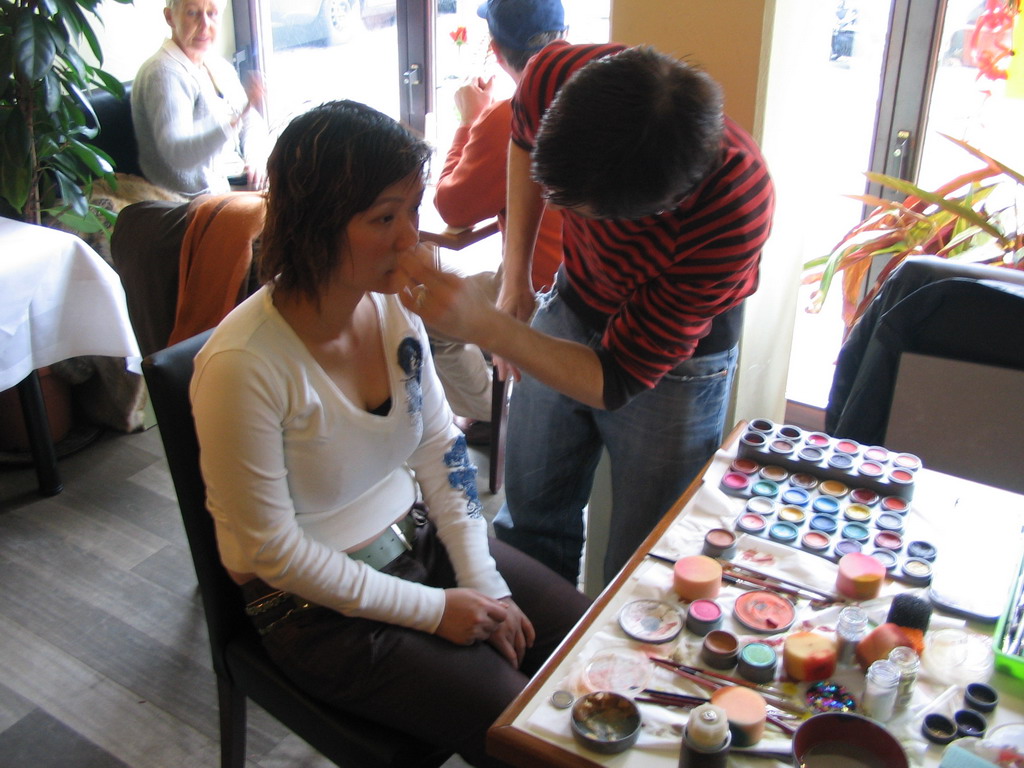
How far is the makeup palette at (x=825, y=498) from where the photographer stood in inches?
42.0

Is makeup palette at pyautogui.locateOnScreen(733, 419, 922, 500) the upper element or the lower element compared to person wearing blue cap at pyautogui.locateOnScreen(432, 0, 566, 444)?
lower

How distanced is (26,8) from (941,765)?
2665 mm

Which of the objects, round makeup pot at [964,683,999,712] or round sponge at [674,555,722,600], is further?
round sponge at [674,555,722,600]

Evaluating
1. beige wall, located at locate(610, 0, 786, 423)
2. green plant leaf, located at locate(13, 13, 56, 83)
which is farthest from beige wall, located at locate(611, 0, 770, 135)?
→ green plant leaf, located at locate(13, 13, 56, 83)

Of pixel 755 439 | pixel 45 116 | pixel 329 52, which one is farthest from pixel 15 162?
pixel 755 439

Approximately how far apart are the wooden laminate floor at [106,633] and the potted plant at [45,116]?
759 millimetres

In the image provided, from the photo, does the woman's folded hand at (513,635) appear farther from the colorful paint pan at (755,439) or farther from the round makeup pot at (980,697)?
the round makeup pot at (980,697)

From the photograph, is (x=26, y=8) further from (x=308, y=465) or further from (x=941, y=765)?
(x=941, y=765)

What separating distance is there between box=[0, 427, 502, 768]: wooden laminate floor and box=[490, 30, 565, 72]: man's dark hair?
3.83ft

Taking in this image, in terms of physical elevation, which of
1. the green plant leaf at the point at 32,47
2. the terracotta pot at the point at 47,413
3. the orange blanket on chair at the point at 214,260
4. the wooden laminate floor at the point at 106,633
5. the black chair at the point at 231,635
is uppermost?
the green plant leaf at the point at 32,47

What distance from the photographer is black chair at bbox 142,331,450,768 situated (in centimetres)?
114

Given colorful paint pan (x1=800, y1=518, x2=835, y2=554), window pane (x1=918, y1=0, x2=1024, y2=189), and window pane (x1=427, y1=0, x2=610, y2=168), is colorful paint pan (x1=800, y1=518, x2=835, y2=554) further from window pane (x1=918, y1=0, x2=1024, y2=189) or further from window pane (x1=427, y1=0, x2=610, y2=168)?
window pane (x1=427, y1=0, x2=610, y2=168)

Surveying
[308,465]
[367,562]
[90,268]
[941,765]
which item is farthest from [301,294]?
[90,268]

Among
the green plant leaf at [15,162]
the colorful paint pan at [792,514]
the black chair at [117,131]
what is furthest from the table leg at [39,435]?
the colorful paint pan at [792,514]
